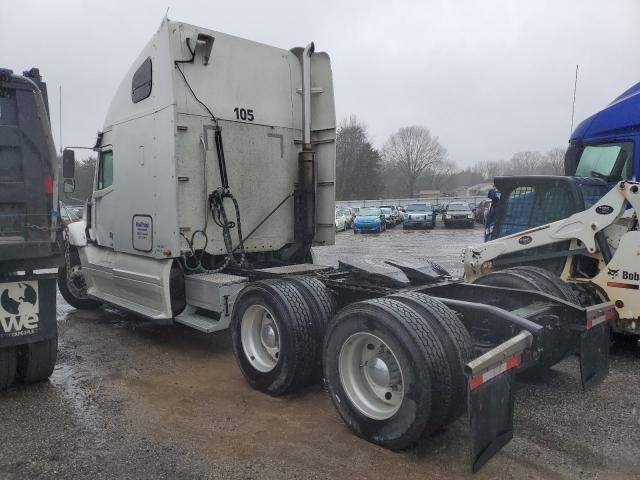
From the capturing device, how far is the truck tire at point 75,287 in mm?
8117

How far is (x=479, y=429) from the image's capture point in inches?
115

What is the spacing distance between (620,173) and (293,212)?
4705 mm

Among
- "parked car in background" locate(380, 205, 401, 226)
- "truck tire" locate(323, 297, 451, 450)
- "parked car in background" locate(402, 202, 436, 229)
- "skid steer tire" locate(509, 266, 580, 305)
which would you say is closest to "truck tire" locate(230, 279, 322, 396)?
"truck tire" locate(323, 297, 451, 450)

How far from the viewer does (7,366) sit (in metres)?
4.63

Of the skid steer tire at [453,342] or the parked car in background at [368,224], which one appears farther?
the parked car in background at [368,224]

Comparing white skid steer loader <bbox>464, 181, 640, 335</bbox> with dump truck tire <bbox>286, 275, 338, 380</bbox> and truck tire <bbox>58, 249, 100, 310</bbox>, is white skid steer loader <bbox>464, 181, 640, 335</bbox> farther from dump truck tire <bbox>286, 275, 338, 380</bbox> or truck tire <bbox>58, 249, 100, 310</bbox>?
truck tire <bbox>58, 249, 100, 310</bbox>

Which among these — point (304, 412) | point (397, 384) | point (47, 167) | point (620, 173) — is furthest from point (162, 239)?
point (620, 173)

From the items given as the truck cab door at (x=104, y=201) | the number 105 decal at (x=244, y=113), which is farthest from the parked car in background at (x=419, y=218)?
the number 105 decal at (x=244, y=113)

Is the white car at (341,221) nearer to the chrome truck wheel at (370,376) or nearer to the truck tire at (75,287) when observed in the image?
the truck tire at (75,287)

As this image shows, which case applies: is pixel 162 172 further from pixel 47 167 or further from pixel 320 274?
A: pixel 320 274

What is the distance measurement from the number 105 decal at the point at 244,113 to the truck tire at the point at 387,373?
342 cm

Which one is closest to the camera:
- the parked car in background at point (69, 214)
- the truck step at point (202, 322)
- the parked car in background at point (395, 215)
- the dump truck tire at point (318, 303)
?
the dump truck tire at point (318, 303)

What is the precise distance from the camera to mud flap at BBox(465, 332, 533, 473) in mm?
2885

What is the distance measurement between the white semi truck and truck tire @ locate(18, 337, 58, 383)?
138cm
